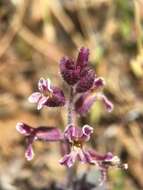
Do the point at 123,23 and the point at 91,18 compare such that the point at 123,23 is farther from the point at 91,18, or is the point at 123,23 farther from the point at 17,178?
the point at 17,178

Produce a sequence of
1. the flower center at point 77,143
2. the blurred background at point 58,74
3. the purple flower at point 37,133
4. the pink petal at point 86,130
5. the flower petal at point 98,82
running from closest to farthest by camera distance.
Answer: the pink petal at point 86,130 < the flower center at point 77,143 < the purple flower at point 37,133 < the flower petal at point 98,82 < the blurred background at point 58,74

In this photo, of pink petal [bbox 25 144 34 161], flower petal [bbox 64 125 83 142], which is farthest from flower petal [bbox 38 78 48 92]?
pink petal [bbox 25 144 34 161]

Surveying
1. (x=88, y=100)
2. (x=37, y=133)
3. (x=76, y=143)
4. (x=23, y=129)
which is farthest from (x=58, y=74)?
(x=76, y=143)

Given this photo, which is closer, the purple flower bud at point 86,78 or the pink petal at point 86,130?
the pink petal at point 86,130

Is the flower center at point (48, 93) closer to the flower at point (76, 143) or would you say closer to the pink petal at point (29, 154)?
the flower at point (76, 143)

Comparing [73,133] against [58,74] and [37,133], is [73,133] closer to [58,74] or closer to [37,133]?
[37,133]

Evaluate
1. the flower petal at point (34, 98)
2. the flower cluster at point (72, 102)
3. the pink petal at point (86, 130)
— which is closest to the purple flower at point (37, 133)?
the flower cluster at point (72, 102)
